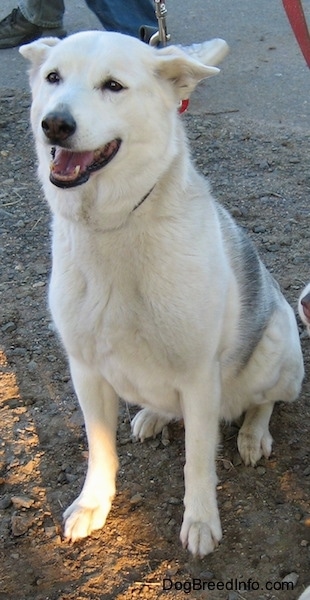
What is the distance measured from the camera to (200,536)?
2.70 metres

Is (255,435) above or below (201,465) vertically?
below

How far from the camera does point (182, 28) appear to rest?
7.70 meters

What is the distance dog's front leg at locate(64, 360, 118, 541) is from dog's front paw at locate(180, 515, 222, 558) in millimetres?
314

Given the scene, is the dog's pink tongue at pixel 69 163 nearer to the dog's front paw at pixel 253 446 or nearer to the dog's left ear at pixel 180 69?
the dog's left ear at pixel 180 69

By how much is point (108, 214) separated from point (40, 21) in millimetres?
5037

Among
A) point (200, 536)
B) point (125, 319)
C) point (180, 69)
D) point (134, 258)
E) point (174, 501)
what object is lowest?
point (174, 501)

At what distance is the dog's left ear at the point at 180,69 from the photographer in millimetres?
2422

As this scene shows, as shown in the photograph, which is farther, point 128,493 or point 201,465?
point 128,493

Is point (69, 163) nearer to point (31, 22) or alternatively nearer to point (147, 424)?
point (147, 424)

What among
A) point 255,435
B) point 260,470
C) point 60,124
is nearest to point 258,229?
point 255,435

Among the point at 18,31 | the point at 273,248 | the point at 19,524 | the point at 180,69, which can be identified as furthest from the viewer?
the point at 18,31

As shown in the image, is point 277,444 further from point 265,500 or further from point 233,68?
point 233,68

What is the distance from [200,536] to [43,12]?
216 inches

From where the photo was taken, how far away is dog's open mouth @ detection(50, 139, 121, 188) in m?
2.28
